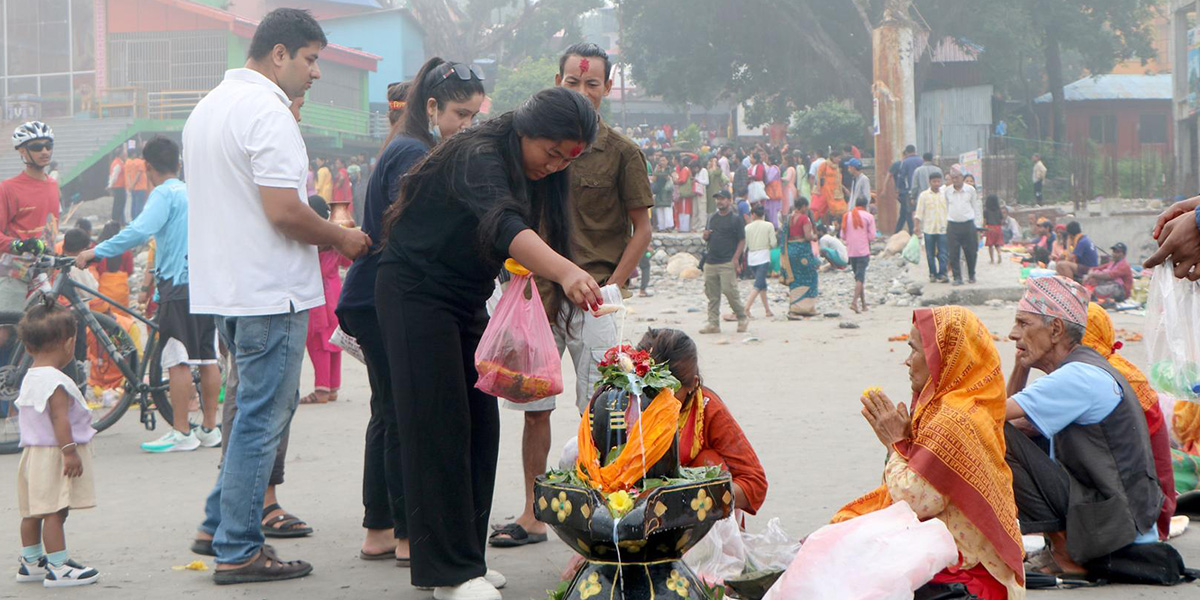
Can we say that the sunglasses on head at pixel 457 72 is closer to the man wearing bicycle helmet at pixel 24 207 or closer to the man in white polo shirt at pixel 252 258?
the man in white polo shirt at pixel 252 258

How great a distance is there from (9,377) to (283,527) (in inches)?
128

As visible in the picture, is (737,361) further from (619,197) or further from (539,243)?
(539,243)

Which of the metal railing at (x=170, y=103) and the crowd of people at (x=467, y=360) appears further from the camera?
the metal railing at (x=170, y=103)

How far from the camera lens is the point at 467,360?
423cm

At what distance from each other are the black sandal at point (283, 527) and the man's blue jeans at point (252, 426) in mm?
809

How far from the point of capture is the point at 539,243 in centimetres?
356

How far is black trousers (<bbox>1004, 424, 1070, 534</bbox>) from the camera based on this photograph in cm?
451

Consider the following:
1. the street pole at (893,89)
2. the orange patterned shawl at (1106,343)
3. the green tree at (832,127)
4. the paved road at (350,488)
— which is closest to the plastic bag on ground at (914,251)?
the street pole at (893,89)

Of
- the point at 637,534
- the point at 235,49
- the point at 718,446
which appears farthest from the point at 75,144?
Answer: the point at 637,534

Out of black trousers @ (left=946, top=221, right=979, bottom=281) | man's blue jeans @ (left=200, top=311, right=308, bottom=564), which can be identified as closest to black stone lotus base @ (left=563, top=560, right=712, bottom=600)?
man's blue jeans @ (left=200, top=311, right=308, bottom=564)

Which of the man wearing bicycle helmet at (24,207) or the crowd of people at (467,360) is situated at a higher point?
the man wearing bicycle helmet at (24,207)

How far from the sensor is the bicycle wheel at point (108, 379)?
309 inches

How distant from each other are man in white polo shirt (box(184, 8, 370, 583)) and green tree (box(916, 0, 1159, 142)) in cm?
3334

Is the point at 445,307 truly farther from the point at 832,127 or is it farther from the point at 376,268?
the point at 832,127
